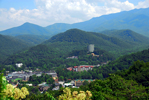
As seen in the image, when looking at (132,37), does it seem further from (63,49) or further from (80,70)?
(80,70)

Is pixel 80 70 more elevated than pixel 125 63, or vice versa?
pixel 125 63

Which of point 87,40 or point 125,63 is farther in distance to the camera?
point 87,40

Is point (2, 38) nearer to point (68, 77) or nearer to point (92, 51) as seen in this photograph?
point (92, 51)

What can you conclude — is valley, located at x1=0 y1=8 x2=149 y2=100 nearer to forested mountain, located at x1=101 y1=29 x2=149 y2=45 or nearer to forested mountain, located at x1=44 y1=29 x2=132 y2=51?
forested mountain, located at x1=44 y1=29 x2=132 y2=51

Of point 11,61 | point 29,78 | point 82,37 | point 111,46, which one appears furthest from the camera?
point 82,37

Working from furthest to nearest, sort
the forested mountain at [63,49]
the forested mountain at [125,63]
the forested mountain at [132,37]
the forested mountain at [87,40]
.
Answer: the forested mountain at [132,37], the forested mountain at [87,40], the forested mountain at [63,49], the forested mountain at [125,63]

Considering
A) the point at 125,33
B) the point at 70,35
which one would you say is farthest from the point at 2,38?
the point at 125,33

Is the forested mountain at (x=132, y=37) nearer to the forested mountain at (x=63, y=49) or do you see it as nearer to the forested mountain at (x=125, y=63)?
the forested mountain at (x=63, y=49)

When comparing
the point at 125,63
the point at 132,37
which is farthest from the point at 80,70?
the point at 132,37

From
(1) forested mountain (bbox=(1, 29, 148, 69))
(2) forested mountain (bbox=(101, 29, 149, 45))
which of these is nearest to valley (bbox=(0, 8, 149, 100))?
(1) forested mountain (bbox=(1, 29, 148, 69))

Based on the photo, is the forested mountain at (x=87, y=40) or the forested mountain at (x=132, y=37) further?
the forested mountain at (x=132, y=37)

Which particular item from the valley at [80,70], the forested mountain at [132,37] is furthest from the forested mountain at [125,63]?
the forested mountain at [132,37]
